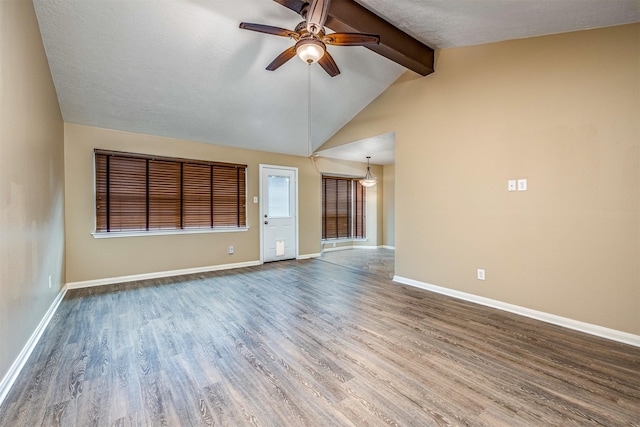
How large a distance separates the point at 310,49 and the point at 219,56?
1469 millimetres

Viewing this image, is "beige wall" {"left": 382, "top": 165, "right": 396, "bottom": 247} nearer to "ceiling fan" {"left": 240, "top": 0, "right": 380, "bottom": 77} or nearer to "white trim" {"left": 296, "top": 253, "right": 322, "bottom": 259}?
"white trim" {"left": 296, "top": 253, "right": 322, "bottom": 259}

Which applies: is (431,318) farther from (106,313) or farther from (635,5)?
(106,313)

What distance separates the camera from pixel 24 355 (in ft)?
6.83

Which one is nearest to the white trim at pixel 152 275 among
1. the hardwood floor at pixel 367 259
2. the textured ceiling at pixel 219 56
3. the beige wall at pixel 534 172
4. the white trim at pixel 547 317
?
the hardwood floor at pixel 367 259

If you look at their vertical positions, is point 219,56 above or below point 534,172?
above

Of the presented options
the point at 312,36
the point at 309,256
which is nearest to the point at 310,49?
the point at 312,36

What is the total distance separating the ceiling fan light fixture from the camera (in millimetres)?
2312

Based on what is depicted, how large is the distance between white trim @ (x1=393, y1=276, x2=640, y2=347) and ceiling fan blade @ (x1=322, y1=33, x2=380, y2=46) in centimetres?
301

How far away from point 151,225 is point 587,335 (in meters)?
5.60

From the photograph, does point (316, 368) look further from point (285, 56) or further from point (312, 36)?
point (285, 56)

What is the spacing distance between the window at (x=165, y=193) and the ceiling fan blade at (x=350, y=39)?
11.0 feet

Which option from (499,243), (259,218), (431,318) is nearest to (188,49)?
(259,218)

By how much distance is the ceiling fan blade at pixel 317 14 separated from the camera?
2043 millimetres

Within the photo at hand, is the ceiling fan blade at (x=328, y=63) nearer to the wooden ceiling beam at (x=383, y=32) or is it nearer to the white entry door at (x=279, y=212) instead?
the wooden ceiling beam at (x=383, y=32)
